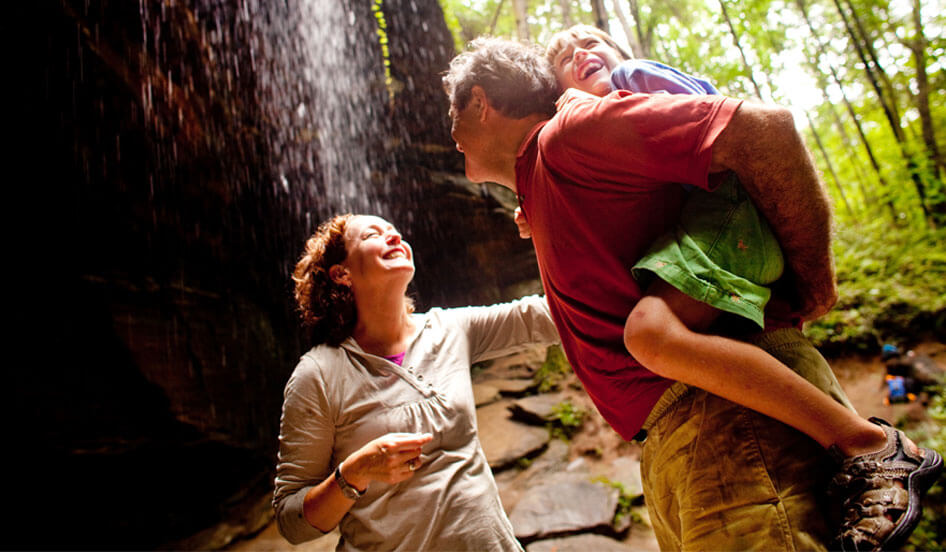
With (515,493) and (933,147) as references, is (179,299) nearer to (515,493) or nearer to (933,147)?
(515,493)

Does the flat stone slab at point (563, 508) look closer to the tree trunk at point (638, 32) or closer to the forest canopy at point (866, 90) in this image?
the forest canopy at point (866, 90)

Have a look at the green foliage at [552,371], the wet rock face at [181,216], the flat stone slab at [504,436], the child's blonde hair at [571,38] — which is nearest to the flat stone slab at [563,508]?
the flat stone slab at [504,436]

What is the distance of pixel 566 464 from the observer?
483 cm

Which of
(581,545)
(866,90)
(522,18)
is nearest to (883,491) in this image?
(581,545)

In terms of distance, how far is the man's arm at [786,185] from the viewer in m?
0.98

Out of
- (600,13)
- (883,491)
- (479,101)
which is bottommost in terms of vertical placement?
(883,491)

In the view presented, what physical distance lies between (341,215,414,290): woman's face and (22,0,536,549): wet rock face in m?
3.78

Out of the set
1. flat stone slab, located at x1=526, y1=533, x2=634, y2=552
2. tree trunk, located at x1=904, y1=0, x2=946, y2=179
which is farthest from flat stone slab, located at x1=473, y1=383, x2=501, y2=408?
tree trunk, located at x1=904, y1=0, x2=946, y2=179

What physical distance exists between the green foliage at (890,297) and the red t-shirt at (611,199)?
5.04m

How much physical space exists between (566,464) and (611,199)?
178 inches

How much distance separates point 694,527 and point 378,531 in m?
1.27

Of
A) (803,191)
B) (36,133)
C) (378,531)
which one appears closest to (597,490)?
(378,531)

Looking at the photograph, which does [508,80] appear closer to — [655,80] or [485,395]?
[655,80]

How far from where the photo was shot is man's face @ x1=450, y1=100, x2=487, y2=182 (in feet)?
5.21
